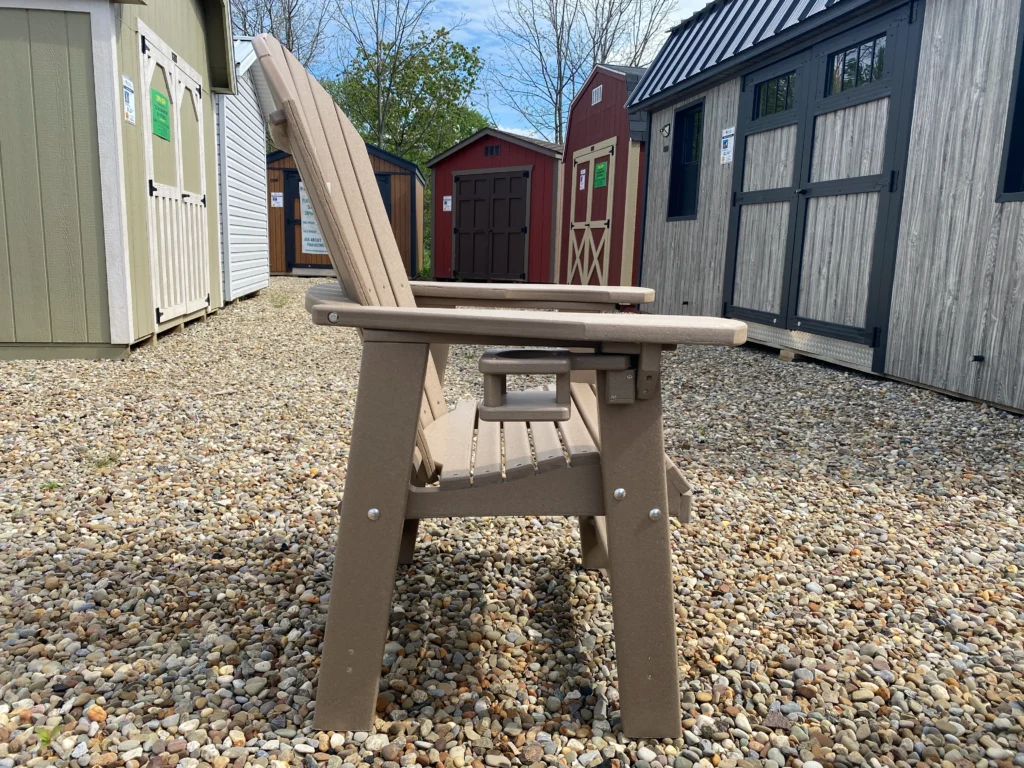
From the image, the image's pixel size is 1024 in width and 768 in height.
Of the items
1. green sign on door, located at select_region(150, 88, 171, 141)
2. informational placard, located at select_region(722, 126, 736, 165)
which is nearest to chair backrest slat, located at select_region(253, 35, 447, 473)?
green sign on door, located at select_region(150, 88, 171, 141)

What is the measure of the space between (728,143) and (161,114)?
16.0ft

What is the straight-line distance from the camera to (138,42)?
18.5ft

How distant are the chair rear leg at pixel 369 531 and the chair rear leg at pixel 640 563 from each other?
0.36 m

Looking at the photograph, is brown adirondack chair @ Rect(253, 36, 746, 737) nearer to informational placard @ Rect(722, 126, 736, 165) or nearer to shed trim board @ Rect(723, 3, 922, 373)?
shed trim board @ Rect(723, 3, 922, 373)

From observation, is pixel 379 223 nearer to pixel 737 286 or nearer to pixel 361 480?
pixel 361 480

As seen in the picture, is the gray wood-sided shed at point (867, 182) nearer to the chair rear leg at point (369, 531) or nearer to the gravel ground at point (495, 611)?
the gravel ground at point (495, 611)

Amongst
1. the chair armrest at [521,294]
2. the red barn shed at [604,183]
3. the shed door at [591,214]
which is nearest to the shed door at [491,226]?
the red barn shed at [604,183]

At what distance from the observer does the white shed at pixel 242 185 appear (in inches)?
357

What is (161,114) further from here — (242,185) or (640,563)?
(640,563)

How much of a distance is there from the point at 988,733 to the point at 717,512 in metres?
1.31

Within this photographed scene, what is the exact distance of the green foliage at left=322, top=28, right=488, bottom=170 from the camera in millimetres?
23250

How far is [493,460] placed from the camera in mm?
1632

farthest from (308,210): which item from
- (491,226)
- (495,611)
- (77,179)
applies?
(495,611)

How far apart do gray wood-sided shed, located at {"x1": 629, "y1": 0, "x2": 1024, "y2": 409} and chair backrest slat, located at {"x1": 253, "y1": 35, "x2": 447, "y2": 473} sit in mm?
3864
